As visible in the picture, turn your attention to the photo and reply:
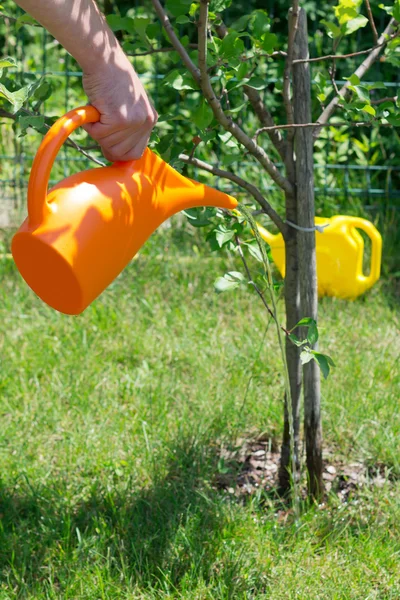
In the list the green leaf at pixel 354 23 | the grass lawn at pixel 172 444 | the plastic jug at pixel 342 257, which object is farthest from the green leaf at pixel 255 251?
the plastic jug at pixel 342 257

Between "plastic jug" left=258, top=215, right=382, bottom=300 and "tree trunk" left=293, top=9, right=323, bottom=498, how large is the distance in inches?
48.0

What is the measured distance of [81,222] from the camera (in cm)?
132

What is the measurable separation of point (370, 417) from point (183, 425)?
535mm

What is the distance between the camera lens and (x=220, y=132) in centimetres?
177

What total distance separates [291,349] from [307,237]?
11.3 inches

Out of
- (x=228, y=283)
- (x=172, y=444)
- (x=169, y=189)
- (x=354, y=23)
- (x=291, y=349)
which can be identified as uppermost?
(x=354, y=23)

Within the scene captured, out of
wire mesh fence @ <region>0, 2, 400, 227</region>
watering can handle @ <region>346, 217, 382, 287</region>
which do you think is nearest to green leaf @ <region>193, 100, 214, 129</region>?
watering can handle @ <region>346, 217, 382, 287</region>

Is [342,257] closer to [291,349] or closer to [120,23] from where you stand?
[291,349]

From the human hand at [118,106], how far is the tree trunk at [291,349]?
57 centimetres

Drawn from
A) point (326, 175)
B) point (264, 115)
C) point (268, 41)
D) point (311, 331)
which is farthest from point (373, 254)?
point (268, 41)

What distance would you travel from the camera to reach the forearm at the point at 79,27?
1.29 meters

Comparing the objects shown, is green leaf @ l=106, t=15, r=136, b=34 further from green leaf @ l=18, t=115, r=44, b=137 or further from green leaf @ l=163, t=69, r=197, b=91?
green leaf @ l=18, t=115, r=44, b=137

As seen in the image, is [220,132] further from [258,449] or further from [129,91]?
[258,449]

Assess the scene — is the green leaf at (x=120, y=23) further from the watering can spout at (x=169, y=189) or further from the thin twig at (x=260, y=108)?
the watering can spout at (x=169, y=189)
